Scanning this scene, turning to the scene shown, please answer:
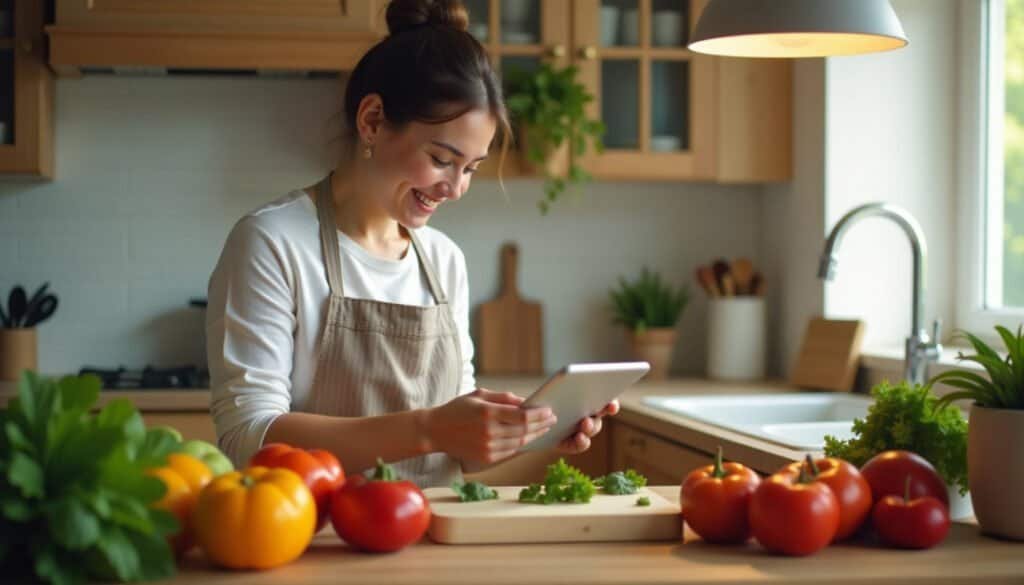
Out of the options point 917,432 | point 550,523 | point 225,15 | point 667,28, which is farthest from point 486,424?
point 667,28

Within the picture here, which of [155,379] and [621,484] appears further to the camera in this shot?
[155,379]

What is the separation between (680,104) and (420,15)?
1755mm

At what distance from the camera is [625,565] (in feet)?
4.42

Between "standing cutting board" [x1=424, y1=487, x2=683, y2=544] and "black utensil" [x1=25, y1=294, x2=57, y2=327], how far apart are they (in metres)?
2.43

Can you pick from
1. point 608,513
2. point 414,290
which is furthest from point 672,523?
point 414,290

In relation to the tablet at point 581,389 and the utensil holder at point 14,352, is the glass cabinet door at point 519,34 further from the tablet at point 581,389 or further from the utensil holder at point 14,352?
the tablet at point 581,389

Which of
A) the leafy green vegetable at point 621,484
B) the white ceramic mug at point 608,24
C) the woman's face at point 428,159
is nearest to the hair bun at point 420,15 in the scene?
the woman's face at point 428,159

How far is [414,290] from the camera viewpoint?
7.27 ft

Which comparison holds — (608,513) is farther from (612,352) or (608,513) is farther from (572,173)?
(612,352)

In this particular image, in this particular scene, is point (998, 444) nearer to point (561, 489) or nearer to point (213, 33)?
point (561, 489)

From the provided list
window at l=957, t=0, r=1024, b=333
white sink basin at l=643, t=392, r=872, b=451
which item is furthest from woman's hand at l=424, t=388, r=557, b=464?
window at l=957, t=0, r=1024, b=333

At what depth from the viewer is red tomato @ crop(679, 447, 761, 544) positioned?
55.9 inches

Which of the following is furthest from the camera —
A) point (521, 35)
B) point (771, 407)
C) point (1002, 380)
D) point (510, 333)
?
point (510, 333)

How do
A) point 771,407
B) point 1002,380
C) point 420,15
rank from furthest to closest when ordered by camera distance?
1. point 771,407
2. point 420,15
3. point 1002,380
